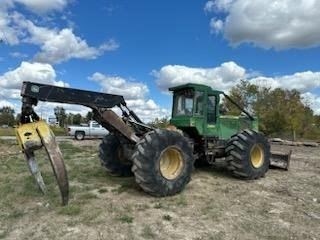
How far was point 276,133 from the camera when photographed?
33.8 m

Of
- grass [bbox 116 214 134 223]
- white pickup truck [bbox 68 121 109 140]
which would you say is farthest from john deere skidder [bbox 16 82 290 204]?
white pickup truck [bbox 68 121 109 140]

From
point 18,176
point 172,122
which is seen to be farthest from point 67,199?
point 172,122

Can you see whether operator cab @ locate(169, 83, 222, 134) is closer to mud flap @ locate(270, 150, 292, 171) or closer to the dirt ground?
the dirt ground

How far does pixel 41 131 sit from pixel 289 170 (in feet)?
25.4

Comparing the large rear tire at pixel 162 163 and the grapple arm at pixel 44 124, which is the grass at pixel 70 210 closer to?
the grapple arm at pixel 44 124

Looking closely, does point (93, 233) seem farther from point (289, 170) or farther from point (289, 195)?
point (289, 170)

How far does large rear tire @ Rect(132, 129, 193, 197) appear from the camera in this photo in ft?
25.1

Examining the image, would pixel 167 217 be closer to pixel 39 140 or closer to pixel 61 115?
pixel 39 140

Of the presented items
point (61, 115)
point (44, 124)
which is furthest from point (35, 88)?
point (61, 115)

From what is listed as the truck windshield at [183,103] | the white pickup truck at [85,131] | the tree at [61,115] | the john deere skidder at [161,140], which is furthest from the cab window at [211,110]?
the tree at [61,115]

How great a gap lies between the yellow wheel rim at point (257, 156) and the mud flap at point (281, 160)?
1.52 metres

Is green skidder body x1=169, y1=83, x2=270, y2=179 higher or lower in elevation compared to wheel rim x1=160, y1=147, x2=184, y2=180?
higher

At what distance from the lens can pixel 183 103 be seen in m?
10.5

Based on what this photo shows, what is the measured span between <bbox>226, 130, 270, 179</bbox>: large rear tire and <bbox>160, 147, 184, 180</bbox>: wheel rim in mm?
2048
